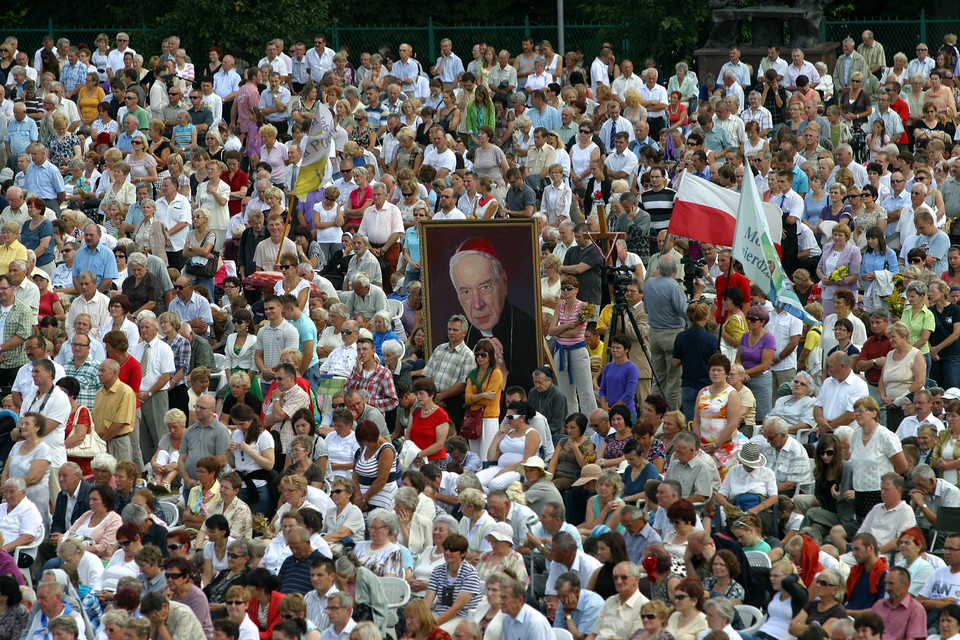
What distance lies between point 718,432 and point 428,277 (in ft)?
11.8

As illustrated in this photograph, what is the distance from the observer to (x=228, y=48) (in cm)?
2653

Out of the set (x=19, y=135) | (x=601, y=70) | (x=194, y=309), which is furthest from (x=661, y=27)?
(x=194, y=309)

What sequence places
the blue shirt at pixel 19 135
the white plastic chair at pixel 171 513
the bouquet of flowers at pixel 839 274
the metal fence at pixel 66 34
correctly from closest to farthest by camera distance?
the white plastic chair at pixel 171 513 → the bouquet of flowers at pixel 839 274 → the blue shirt at pixel 19 135 → the metal fence at pixel 66 34

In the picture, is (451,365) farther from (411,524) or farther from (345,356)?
(411,524)

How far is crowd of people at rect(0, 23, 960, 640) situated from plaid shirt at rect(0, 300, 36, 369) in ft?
0.08

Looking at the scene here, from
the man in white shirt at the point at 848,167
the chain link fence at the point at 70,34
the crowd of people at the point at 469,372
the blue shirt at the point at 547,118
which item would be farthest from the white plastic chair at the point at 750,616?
the chain link fence at the point at 70,34

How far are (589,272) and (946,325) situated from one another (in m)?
3.62

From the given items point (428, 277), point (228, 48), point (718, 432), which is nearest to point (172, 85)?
point (228, 48)

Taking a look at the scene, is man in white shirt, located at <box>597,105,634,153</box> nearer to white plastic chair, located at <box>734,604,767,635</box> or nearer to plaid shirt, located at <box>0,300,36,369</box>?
plaid shirt, located at <box>0,300,36,369</box>

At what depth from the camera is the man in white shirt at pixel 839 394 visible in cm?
1463

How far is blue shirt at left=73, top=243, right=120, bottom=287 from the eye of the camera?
17.8 m

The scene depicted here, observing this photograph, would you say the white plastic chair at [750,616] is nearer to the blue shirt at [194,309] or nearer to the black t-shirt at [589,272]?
the black t-shirt at [589,272]

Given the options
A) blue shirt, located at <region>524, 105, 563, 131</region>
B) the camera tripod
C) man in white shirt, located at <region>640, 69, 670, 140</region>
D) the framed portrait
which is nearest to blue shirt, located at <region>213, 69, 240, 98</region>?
blue shirt, located at <region>524, 105, 563, 131</region>

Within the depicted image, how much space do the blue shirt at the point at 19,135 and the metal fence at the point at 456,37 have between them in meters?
8.27
